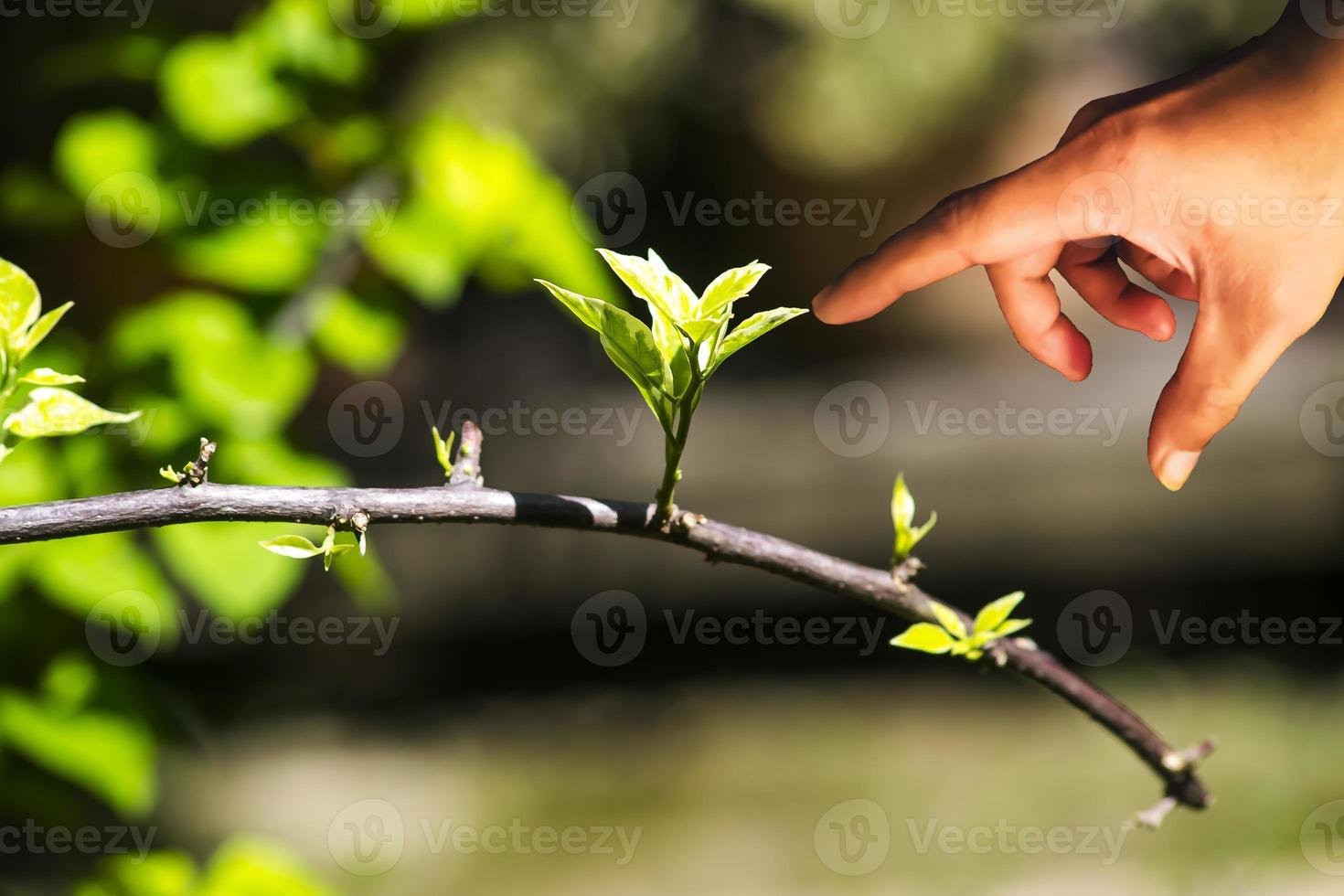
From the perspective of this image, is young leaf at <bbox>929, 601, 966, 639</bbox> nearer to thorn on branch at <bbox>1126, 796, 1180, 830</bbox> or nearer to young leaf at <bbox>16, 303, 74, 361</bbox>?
thorn on branch at <bbox>1126, 796, 1180, 830</bbox>

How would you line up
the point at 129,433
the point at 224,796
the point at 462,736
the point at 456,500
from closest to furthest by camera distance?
the point at 456,500 < the point at 129,433 < the point at 224,796 < the point at 462,736

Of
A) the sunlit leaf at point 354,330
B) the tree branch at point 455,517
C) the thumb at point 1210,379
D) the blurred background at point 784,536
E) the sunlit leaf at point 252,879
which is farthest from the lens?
the blurred background at point 784,536

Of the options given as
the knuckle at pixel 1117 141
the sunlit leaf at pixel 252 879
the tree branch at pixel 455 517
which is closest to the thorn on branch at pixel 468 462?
the tree branch at pixel 455 517

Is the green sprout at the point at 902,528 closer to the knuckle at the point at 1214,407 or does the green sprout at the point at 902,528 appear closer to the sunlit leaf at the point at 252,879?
the knuckle at the point at 1214,407

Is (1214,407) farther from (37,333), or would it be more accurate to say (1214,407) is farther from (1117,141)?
(37,333)

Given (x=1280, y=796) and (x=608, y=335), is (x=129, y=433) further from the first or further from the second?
(x=1280, y=796)

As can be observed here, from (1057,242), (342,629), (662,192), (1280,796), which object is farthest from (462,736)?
(1057,242)

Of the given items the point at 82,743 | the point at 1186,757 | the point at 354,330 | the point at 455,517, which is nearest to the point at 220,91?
the point at 354,330
